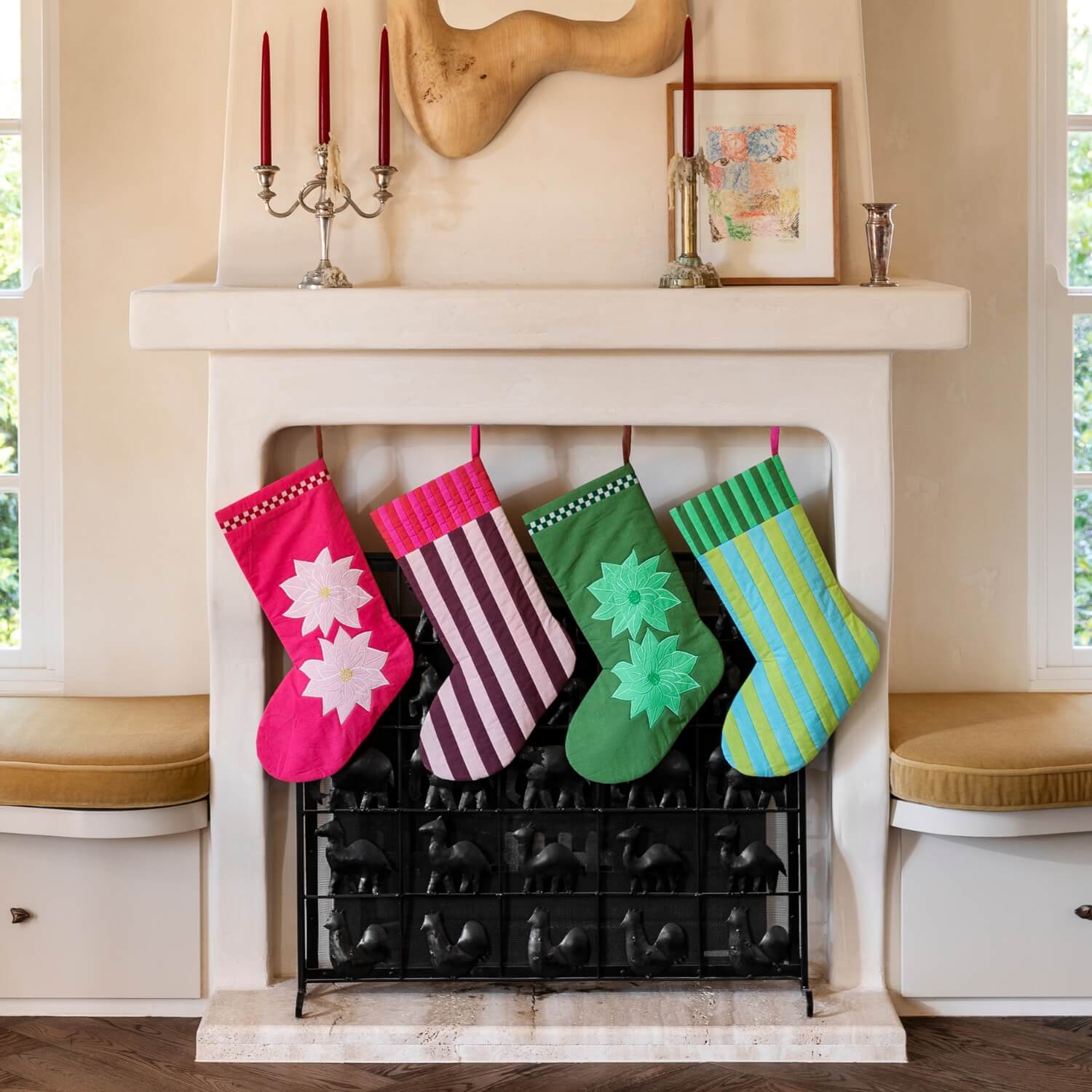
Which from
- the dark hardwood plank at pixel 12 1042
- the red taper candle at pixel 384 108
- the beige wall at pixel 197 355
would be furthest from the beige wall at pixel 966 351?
the dark hardwood plank at pixel 12 1042

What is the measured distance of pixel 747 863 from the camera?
197 cm

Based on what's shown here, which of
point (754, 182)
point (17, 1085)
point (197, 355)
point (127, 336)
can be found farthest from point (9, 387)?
point (754, 182)

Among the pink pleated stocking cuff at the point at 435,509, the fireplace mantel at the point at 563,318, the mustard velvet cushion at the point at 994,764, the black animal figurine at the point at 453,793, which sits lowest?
the black animal figurine at the point at 453,793

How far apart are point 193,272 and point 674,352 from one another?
1007mm

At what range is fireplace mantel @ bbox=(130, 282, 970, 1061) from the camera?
72.5 inches

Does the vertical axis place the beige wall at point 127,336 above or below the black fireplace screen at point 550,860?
above

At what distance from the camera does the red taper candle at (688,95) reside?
6.07 ft

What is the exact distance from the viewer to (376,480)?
80.0 inches

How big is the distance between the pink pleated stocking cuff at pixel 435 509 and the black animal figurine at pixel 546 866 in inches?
20.6

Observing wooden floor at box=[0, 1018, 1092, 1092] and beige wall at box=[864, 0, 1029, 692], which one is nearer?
wooden floor at box=[0, 1018, 1092, 1092]

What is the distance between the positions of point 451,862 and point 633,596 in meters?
0.54

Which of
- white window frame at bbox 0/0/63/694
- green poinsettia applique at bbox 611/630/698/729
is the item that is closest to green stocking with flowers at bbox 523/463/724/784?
green poinsettia applique at bbox 611/630/698/729

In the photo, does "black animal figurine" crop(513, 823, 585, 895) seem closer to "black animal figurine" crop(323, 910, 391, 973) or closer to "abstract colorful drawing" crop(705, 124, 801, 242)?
"black animal figurine" crop(323, 910, 391, 973)

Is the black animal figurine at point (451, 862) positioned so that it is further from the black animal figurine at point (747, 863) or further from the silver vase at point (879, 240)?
the silver vase at point (879, 240)
